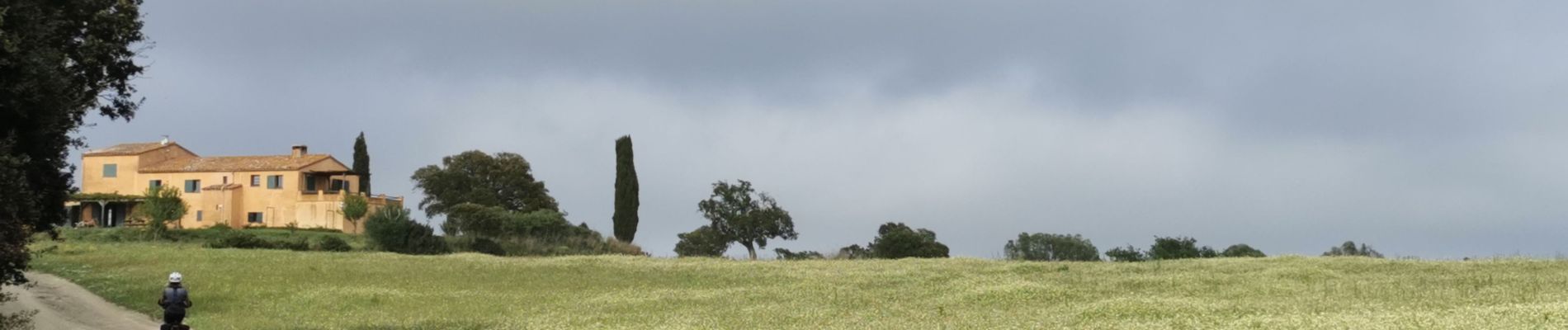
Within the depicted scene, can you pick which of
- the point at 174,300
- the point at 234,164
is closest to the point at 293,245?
the point at 234,164

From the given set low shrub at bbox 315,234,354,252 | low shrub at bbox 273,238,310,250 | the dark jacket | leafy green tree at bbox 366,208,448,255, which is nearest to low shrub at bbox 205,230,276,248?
low shrub at bbox 273,238,310,250

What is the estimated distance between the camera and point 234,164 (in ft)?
357

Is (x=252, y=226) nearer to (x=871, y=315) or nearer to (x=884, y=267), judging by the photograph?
(x=884, y=267)

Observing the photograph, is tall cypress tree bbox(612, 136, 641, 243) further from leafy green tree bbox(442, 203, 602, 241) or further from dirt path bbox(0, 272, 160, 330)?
dirt path bbox(0, 272, 160, 330)

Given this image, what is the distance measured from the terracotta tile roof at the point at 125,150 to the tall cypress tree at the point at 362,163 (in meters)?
16.0

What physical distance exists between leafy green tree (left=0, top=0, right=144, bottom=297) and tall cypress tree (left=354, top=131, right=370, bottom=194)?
7808 cm

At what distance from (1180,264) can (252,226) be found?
7640 centimetres

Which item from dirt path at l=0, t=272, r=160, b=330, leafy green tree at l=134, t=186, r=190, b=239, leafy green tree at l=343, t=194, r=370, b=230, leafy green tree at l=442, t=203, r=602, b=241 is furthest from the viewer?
leafy green tree at l=343, t=194, r=370, b=230

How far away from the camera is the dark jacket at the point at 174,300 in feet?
97.3

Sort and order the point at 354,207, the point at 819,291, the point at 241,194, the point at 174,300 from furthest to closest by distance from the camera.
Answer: the point at 241,194, the point at 354,207, the point at 819,291, the point at 174,300

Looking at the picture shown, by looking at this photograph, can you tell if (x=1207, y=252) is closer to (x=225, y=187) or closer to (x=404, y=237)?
(x=404, y=237)

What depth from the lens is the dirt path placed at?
39.9 metres

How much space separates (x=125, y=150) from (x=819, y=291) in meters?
88.0

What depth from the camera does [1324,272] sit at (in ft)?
143
